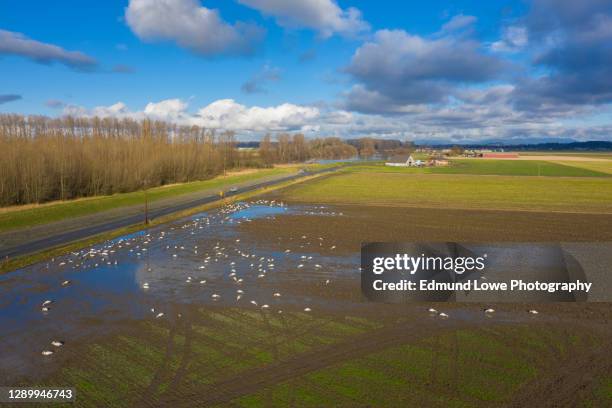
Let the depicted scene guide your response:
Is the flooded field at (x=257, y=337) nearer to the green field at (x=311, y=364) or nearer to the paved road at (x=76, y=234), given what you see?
the green field at (x=311, y=364)

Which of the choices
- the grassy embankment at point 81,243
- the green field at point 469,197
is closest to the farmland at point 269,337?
the grassy embankment at point 81,243

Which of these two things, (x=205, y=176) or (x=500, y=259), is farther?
(x=205, y=176)

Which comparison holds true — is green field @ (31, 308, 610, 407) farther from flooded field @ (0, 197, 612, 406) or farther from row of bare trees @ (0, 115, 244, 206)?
row of bare trees @ (0, 115, 244, 206)

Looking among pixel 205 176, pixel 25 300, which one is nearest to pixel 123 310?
pixel 25 300

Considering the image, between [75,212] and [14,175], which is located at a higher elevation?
[14,175]

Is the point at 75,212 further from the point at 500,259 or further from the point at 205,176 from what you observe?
the point at 205,176

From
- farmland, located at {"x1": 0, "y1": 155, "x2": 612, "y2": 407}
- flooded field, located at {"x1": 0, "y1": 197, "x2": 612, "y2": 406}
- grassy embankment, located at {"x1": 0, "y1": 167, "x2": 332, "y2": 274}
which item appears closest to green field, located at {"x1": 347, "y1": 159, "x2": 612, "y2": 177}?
grassy embankment, located at {"x1": 0, "y1": 167, "x2": 332, "y2": 274}

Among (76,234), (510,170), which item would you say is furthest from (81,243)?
(510,170)
